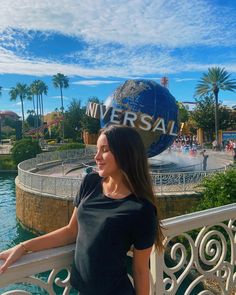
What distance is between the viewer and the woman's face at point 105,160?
2.04m

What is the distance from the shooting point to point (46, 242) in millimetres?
2113

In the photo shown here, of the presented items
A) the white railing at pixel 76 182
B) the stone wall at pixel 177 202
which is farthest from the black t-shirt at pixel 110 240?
the stone wall at pixel 177 202

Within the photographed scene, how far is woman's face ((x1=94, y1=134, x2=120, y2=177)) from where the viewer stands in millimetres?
2045

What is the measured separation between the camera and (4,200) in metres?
22.6

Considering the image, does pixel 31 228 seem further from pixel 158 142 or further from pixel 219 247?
pixel 219 247

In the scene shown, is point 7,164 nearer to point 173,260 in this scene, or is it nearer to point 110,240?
point 173,260

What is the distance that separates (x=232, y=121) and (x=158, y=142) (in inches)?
1369

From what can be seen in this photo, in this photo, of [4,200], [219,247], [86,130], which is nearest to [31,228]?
[4,200]

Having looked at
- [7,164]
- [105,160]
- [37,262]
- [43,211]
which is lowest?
[43,211]

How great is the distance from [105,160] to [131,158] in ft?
0.55

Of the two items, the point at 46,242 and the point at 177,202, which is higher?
the point at 46,242

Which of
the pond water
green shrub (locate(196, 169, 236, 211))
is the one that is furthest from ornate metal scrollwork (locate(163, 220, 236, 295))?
the pond water

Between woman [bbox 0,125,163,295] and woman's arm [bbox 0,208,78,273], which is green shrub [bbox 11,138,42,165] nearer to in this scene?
woman's arm [bbox 0,208,78,273]

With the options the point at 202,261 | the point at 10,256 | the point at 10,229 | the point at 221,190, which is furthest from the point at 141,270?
the point at 10,229
